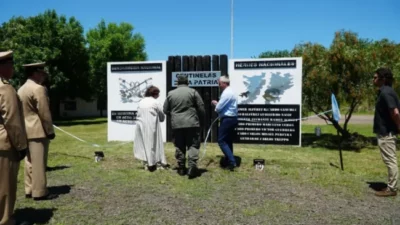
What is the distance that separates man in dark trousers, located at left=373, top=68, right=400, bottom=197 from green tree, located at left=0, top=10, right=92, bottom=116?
75.6 feet

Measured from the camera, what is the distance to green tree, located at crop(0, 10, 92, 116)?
1033 inches

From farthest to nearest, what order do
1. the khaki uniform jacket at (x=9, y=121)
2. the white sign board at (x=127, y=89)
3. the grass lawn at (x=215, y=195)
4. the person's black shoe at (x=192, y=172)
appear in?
the white sign board at (x=127, y=89) < the person's black shoe at (x=192, y=172) < the grass lawn at (x=215, y=195) < the khaki uniform jacket at (x=9, y=121)

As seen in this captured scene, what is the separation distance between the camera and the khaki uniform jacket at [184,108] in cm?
727

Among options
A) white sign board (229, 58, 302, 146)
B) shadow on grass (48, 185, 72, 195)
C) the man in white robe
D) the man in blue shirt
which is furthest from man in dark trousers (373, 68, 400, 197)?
white sign board (229, 58, 302, 146)

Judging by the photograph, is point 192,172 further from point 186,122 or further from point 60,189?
point 60,189

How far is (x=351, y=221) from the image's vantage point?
4.88 meters

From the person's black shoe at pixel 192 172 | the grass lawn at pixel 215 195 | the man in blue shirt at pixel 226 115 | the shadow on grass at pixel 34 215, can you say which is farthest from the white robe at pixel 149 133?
the shadow on grass at pixel 34 215

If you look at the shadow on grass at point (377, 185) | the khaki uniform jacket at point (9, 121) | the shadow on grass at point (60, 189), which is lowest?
the shadow on grass at point (60, 189)

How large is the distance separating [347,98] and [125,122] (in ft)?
24.1

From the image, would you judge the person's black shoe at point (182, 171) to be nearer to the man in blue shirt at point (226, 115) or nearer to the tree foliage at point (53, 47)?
the man in blue shirt at point (226, 115)

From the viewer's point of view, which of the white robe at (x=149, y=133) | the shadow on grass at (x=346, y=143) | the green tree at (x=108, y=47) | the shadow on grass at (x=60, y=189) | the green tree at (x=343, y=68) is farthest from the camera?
the green tree at (x=108, y=47)

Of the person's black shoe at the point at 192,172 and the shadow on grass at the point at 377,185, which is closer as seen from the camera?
the shadow on grass at the point at 377,185

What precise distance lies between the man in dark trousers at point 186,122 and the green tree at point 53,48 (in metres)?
20.2

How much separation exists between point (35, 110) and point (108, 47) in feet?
145
